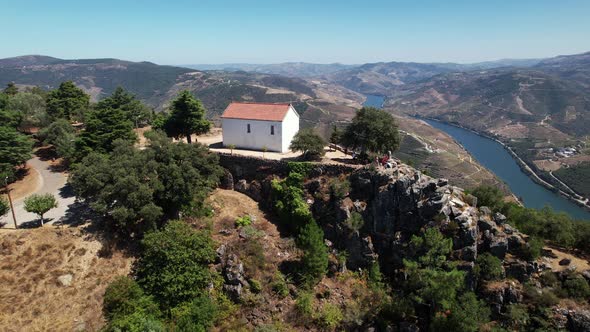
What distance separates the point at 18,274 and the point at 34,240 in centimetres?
314

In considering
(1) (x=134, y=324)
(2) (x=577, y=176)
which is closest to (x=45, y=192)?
(1) (x=134, y=324)

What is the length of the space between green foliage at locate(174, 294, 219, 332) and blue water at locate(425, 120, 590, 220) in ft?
269

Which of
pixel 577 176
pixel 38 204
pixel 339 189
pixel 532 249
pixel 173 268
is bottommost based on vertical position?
pixel 577 176

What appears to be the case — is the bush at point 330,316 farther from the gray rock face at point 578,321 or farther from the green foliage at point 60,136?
the green foliage at point 60,136

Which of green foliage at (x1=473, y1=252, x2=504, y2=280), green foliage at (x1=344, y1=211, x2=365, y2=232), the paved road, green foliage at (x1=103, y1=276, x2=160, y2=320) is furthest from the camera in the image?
green foliage at (x1=344, y1=211, x2=365, y2=232)

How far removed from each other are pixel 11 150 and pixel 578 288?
58.0 meters

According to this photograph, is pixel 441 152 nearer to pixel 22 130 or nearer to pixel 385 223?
pixel 385 223

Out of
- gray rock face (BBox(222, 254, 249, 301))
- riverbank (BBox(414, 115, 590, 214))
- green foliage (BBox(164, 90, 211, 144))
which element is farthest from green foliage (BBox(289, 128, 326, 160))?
riverbank (BBox(414, 115, 590, 214))

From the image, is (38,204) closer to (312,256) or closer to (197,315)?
(197,315)

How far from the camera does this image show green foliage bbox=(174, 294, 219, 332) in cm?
2663

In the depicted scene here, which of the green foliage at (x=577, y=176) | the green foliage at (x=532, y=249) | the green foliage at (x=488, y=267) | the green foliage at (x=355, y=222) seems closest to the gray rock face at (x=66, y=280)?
the green foliage at (x=355, y=222)

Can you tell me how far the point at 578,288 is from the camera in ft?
94.5

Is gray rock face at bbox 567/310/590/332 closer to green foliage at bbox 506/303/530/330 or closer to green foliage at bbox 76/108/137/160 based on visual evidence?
green foliage at bbox 506/303/530/330

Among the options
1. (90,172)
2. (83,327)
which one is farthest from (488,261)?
(90,172)
